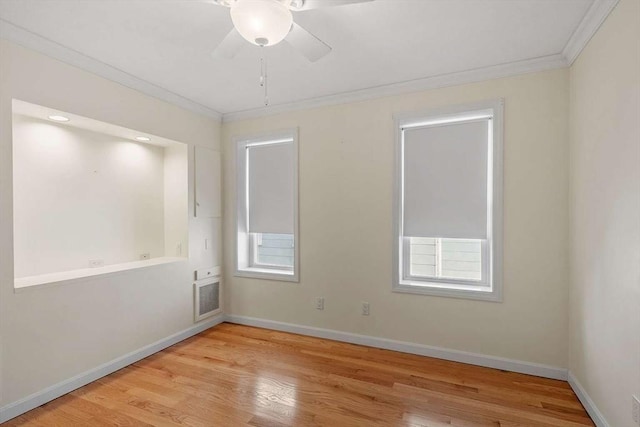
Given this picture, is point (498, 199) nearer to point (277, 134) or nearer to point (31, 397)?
point (277, 134)

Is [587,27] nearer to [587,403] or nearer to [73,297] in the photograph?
[587,403]

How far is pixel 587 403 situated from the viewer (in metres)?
2.17

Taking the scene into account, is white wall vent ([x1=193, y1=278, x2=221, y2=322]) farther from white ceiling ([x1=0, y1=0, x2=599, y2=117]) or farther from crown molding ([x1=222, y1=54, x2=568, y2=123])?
white ceiling ([x1=0, y1=0, x2=599, y2=117])

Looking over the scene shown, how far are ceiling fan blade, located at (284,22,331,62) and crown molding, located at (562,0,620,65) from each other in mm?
1656

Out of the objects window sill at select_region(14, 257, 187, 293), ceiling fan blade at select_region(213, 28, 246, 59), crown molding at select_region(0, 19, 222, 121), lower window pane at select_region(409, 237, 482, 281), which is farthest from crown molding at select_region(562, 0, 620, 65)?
window sill at select_region(14, 257, 187, 293)

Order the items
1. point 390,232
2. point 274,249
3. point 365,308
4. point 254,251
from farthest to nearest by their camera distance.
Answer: point 254,251 < point 274,249 < point 365,308 < point 390,232

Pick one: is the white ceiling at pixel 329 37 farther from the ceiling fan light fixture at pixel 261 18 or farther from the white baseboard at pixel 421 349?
the white baseboard at pixel 421 349

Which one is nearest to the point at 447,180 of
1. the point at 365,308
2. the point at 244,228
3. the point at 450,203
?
the point at 450,203

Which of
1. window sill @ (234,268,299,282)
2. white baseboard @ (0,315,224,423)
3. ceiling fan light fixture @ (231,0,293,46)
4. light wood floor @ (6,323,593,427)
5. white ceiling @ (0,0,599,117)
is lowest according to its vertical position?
light wood floor @ (6,323,593,427)

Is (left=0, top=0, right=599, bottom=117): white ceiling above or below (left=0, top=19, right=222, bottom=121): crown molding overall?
above

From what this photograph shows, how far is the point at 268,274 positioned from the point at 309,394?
163 cm

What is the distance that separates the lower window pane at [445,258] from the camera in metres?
2.98

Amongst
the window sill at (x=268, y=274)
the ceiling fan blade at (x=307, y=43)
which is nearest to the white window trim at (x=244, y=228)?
the window sill at (x=268, y=274)

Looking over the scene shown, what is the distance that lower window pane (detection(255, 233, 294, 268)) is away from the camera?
Answer: 3865mm
